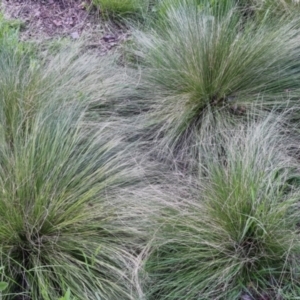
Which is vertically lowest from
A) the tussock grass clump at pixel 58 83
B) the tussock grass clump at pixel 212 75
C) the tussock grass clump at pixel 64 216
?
the tussock grass clump at pixel 64 216

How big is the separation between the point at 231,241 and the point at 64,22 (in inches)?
105

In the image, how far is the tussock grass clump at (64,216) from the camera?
1.81 metres

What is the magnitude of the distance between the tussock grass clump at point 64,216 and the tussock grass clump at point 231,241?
0.16m

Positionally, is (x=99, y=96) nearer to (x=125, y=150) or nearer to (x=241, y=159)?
(x=125, y=150)

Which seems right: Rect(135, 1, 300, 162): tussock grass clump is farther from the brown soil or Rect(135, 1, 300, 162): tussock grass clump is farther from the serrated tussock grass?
the brown soil

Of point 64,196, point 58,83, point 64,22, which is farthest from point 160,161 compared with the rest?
point 64,22

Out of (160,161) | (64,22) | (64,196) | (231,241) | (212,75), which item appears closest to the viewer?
(231,241)

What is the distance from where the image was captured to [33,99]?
2.65m

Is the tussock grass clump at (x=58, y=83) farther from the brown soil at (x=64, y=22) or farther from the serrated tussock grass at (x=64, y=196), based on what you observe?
the brown soil at (x=64, y=22)

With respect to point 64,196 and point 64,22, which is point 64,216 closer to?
point 64,196

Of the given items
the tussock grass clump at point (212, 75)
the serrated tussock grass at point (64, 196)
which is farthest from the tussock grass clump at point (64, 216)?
the tussock grass clump at point (212, 75)

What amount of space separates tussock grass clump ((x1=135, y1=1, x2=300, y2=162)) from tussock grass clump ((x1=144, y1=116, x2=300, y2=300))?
0.57 metres

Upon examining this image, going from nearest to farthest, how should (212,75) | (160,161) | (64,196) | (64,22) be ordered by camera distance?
(64,196), (160,161), (212,75), (64,22)

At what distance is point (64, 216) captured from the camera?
6.54 ft
